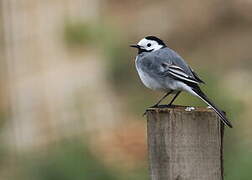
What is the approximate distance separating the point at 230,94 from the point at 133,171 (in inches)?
37.9

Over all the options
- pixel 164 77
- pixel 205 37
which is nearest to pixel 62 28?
pixel 205 37

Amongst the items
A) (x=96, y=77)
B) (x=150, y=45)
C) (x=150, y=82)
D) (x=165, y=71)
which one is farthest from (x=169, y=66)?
(x=96, y=77)

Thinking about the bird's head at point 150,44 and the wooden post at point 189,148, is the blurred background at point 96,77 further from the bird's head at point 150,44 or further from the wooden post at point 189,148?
the wooden post at point 189,148

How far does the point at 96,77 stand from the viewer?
1121 cm

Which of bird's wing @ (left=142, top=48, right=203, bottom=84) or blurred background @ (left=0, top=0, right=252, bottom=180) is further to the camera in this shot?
blurred background @ (left=0, top=0, right=252, bottom=180)

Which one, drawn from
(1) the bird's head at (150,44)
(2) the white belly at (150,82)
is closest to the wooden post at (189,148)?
(2) the white belly at (150,82)

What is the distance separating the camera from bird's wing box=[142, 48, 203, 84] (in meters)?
4.27

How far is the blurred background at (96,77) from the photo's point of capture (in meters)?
6.84

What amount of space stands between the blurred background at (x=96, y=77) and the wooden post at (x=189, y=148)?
10.0 feet

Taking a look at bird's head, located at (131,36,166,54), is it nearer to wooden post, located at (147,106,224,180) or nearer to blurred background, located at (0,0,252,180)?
wooden post, located at (147,106,224,180)

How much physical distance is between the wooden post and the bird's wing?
0.93 metres

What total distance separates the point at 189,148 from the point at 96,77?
794cm

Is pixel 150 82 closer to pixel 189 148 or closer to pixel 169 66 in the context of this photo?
pixel 169 66

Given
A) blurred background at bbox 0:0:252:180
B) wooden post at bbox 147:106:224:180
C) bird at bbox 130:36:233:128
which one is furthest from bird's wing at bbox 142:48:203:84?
blurred background at bbox 0:0:252:180
